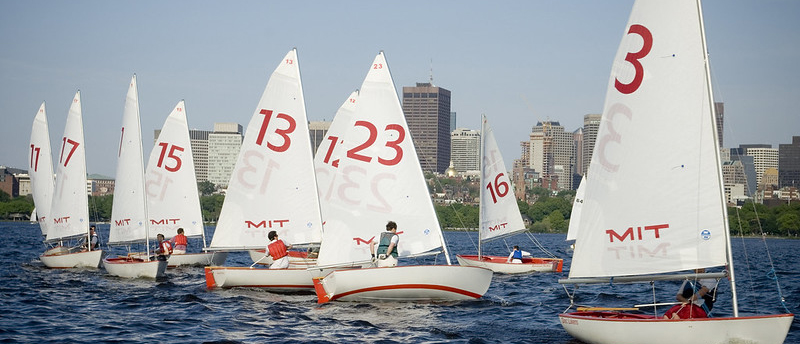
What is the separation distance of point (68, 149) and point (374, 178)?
18110 millimetres

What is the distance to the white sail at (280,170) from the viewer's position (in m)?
30.0

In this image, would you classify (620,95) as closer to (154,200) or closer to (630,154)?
(630,154)

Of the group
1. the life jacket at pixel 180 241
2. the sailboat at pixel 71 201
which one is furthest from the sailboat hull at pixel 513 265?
the sailboat at pixel 71 201

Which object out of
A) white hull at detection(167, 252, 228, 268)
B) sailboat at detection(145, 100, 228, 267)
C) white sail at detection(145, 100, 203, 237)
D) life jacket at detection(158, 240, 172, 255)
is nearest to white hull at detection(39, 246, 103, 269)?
white hull at detection(167, 252, 228, 268)

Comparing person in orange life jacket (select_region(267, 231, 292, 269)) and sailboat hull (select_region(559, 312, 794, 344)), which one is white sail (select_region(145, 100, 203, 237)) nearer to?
person in orange life jacket (select_region(267, 231, 292, 269))

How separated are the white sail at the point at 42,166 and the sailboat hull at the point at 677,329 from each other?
31.9 m

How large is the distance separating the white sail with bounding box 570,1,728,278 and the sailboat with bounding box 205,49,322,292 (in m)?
13.9

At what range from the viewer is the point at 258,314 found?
22500 mm

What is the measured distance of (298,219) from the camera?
Result: 30.1 meters

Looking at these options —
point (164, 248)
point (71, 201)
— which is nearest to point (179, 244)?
point (164, 248)

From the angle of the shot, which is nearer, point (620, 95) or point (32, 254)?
point (620, 95)

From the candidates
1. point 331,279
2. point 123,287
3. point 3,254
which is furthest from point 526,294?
point 3,254

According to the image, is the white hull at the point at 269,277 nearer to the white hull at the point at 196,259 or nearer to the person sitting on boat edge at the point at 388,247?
the person sitting on boat edge at the point at 388,247

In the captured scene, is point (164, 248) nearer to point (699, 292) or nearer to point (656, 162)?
point (656, 162)
